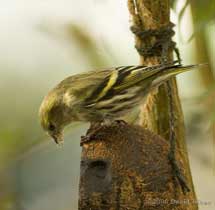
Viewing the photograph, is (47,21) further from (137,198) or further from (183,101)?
(137,198)

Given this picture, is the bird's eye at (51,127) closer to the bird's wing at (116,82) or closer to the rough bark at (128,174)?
the bird's wing at (116,82)

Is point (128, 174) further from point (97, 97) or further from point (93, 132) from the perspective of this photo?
point (97, 97)

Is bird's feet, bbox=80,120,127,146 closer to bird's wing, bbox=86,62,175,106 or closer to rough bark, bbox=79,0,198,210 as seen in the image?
rough bark, bbox=79,0,198,210

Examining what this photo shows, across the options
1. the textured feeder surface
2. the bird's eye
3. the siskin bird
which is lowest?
the textured feeder surface

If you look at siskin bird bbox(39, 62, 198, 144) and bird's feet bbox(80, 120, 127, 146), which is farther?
siskin bird bbox(39, 62, 198, 144)

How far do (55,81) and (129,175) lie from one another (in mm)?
1408

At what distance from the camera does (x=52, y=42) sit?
11.7 ft

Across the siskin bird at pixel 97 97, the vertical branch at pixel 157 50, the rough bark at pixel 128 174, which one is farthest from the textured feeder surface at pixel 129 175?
the siskin bird at pixel 97 97

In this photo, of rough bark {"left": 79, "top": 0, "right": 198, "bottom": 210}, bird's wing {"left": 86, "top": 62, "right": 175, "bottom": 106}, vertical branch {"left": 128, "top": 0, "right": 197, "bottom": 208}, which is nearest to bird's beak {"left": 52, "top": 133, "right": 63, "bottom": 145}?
bird's wing {"left": 86, "top": 62, "right": 175, "bottom": 106}

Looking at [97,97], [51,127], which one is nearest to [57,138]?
[51,127]

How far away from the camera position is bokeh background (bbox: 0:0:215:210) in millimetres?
2930

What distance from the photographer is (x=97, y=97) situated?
2928 mm

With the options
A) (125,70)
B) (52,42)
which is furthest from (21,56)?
(125,70)

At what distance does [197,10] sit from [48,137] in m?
0.73
